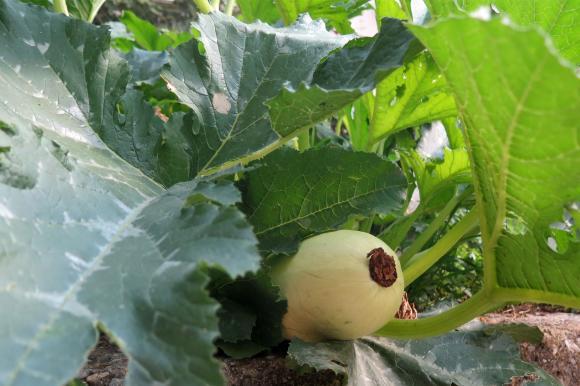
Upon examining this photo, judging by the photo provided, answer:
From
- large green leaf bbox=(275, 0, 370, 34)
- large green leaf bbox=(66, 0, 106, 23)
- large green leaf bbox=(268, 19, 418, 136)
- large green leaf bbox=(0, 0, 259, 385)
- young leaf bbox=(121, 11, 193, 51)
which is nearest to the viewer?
large green leaf bbox=(0, 0, 259, 385)

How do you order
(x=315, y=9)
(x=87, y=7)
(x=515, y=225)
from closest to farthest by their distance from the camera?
(x=515, y=225)
(x=315, y=9)
(x=87, y=7)

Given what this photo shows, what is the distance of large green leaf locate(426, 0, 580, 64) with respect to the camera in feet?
2.51

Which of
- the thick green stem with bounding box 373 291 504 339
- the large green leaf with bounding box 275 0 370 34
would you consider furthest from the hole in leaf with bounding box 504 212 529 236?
the large green leaf with bounding box 275 0 370 34

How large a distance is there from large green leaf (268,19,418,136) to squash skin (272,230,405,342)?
171 mm

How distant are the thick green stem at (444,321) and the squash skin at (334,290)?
3.4 inches

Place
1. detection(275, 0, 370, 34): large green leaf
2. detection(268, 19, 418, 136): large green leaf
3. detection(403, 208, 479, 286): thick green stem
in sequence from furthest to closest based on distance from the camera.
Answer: detection(275, 0, 370, 34): large green leaf → detection(403, 208, 479, 286): thick green stem → detection(268, 19, 418, 136): large green leaf

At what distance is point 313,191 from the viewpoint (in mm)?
792

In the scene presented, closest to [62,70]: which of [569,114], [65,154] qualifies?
[65,154]

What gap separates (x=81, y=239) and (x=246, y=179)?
12.1 inches

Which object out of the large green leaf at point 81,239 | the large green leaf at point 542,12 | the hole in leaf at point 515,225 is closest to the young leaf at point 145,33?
the large green leaf at point 81,239

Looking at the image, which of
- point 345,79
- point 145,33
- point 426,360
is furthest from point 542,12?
point 145,33

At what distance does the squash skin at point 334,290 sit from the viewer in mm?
760

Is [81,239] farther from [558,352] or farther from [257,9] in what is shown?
[257,9]

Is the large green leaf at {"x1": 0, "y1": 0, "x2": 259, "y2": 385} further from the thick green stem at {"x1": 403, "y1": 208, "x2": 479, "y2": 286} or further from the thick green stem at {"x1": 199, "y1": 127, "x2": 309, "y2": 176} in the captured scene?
the thick green stem at {"x1": 403, "y1": 208, "x2": 479, "y2": 286}
